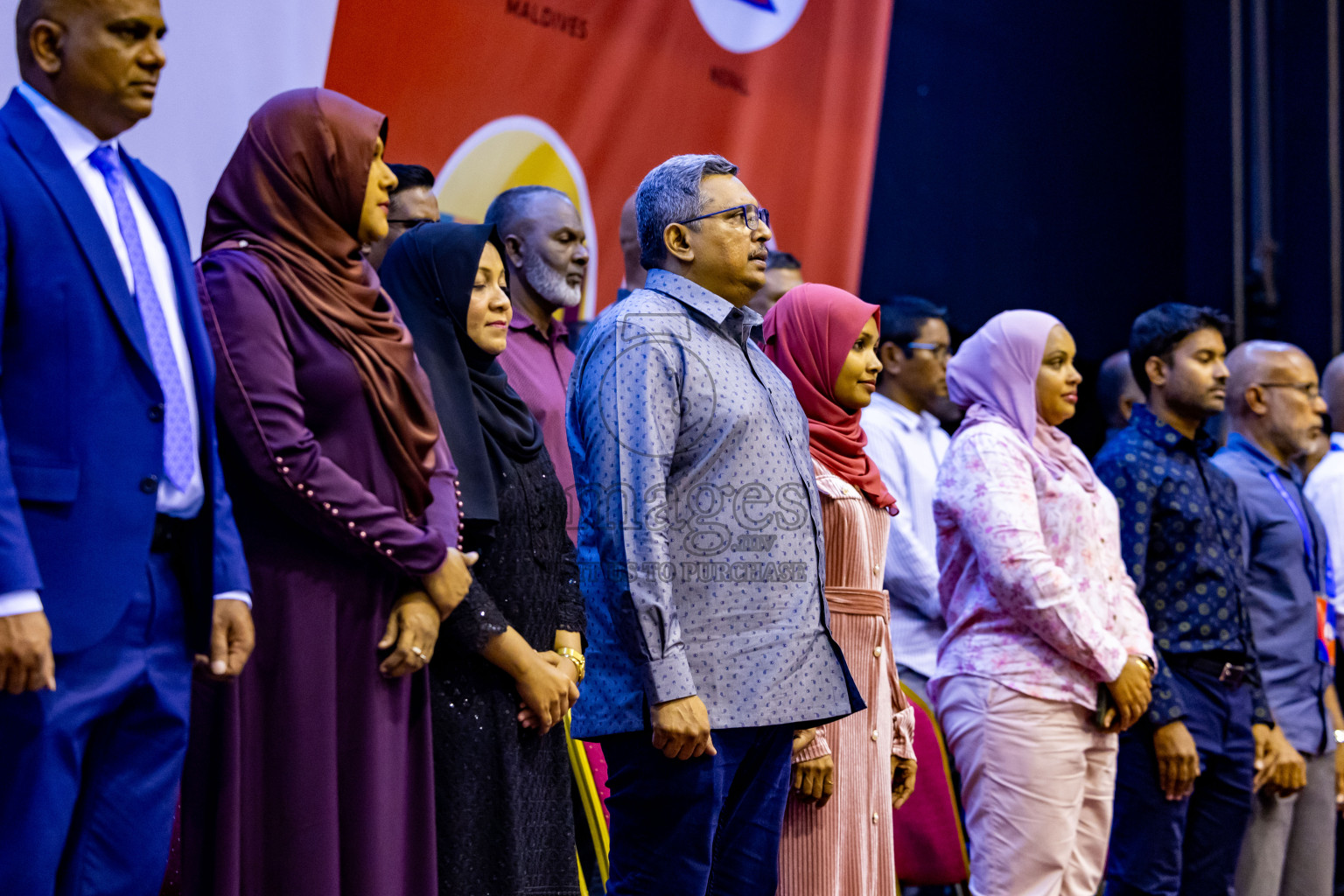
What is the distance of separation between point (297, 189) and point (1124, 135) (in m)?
A: 5.14

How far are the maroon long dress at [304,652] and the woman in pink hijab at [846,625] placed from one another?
769 millimetres

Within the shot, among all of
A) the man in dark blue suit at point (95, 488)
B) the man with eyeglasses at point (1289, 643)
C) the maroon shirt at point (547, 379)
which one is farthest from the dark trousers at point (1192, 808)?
the man in dark blue suit at point (95, 488)

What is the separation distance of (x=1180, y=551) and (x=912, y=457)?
31.1 inches

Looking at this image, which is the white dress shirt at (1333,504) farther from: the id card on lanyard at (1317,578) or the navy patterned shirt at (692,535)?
the navy patterned shirt at (692,535)

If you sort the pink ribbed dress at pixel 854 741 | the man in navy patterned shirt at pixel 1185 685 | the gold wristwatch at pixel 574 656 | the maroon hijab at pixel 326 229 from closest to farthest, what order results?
1. the maroon hijab at pixel 326 229
2. the gold wristwatch at pixel 574 656
3. the pink ribbed dress at pixel 854 741
4. the man in navy patterned shirt at pixel 1185 685

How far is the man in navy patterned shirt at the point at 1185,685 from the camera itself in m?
3.29

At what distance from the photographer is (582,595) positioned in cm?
233

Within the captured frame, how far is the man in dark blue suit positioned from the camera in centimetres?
158

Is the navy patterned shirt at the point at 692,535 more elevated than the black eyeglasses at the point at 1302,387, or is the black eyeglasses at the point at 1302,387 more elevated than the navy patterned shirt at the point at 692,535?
the black eyeglasses at the point at 1302,387

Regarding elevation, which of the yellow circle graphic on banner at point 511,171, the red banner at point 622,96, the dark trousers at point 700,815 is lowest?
the dark trousers at point 700,815

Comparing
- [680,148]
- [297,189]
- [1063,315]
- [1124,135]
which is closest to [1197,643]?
[680,148]

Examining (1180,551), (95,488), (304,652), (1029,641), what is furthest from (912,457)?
(95,488)

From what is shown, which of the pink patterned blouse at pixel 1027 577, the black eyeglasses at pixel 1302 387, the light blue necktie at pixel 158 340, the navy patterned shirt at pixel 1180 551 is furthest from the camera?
the black eyeglasses at pixel 1302 387

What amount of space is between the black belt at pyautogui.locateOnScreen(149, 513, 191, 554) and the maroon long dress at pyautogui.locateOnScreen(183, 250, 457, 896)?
120 millimetres
